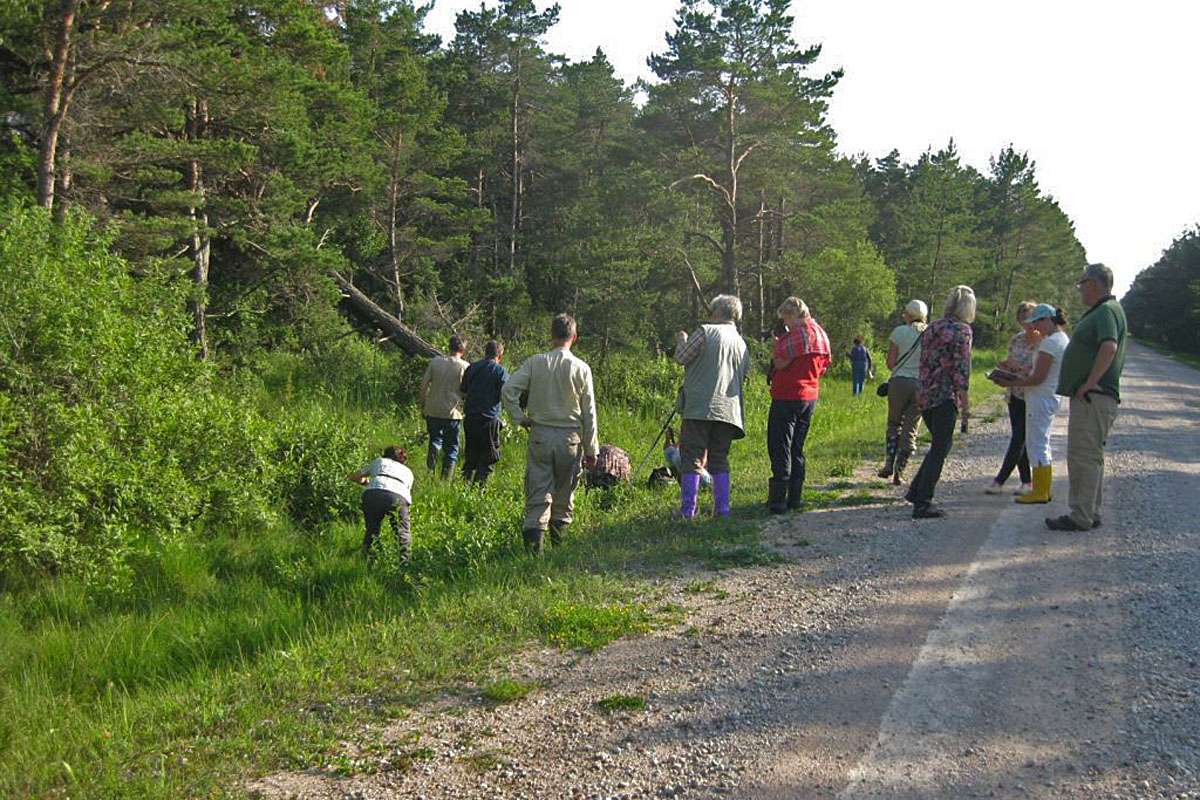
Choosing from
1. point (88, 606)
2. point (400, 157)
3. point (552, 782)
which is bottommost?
point (88, 606)

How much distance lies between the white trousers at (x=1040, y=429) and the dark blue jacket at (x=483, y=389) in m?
5.46

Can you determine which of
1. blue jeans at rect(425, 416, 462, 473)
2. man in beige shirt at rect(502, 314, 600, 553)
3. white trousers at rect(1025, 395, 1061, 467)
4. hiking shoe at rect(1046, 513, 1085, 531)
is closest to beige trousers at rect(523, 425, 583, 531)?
man in beige shirt at rect(502, 314, 600, 553)

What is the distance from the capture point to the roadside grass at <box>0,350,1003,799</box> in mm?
3525

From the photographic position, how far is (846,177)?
3694 cm

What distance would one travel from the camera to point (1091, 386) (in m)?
6.17

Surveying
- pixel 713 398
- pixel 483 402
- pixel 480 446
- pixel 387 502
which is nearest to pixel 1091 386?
pixel 713 398

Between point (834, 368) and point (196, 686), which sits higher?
point (834, 368)

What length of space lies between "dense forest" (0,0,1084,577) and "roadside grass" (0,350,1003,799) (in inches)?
35.6

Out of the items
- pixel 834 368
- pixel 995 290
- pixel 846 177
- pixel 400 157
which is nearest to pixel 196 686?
pixel 400 157

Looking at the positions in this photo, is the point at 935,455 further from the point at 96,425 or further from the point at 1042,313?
the point at 96,425

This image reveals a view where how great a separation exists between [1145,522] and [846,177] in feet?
108

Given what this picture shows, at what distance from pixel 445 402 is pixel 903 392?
5.45 m

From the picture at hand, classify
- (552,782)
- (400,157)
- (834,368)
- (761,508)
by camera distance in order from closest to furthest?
(552,782) < (761,508) < (400,157) < (834,368)

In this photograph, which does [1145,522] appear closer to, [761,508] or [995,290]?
[761,508]
